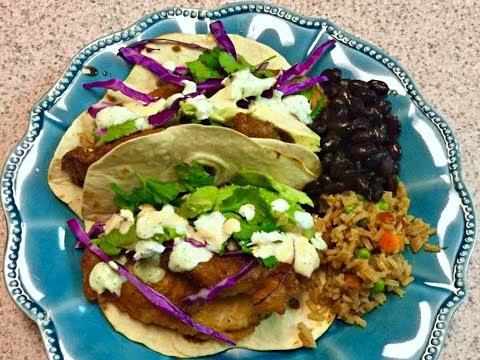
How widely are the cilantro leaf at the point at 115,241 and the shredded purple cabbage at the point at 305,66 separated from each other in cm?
87

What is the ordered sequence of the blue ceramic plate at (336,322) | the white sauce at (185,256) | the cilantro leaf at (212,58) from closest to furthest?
1. the white sauce at (185,256)
2. the blue ceramic plate at (336,322)
3. the cilantro leaf at (212,58)

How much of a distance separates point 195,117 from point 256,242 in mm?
514

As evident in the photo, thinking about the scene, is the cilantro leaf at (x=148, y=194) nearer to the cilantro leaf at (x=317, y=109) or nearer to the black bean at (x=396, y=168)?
the cilantro leaf at (x=317, y=109)

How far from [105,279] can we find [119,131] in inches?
21.7

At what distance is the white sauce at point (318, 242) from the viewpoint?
2.35 m

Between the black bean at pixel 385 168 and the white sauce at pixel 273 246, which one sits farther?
the black bean at pixel 385 168

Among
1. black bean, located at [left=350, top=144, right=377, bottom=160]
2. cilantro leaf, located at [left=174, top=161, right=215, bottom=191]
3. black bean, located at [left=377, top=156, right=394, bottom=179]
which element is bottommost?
cilantro leaf, located at [left=174, top=161, right=215, bottom=191]

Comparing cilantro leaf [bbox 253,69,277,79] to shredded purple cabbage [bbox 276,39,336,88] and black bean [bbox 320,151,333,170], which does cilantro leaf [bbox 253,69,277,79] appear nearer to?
shredded purple cabbage [bbox 276,39,336,88]

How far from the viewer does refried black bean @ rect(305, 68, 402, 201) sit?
93.4 inches

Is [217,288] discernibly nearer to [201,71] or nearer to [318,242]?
[318,242]

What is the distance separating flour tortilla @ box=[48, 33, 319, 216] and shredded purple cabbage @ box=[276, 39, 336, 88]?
8 centimetres

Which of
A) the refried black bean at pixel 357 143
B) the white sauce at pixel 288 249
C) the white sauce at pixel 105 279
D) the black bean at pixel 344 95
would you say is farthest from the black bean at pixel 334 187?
the white sauce at pixel 105 279

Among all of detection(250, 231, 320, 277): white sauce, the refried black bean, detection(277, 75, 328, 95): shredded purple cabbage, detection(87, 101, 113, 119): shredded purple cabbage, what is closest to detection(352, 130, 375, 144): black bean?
the refried black bean

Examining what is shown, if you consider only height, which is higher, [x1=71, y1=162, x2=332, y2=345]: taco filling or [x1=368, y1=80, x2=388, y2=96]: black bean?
[x1=368, y1=80, x2=388, y2=96]: black bean
